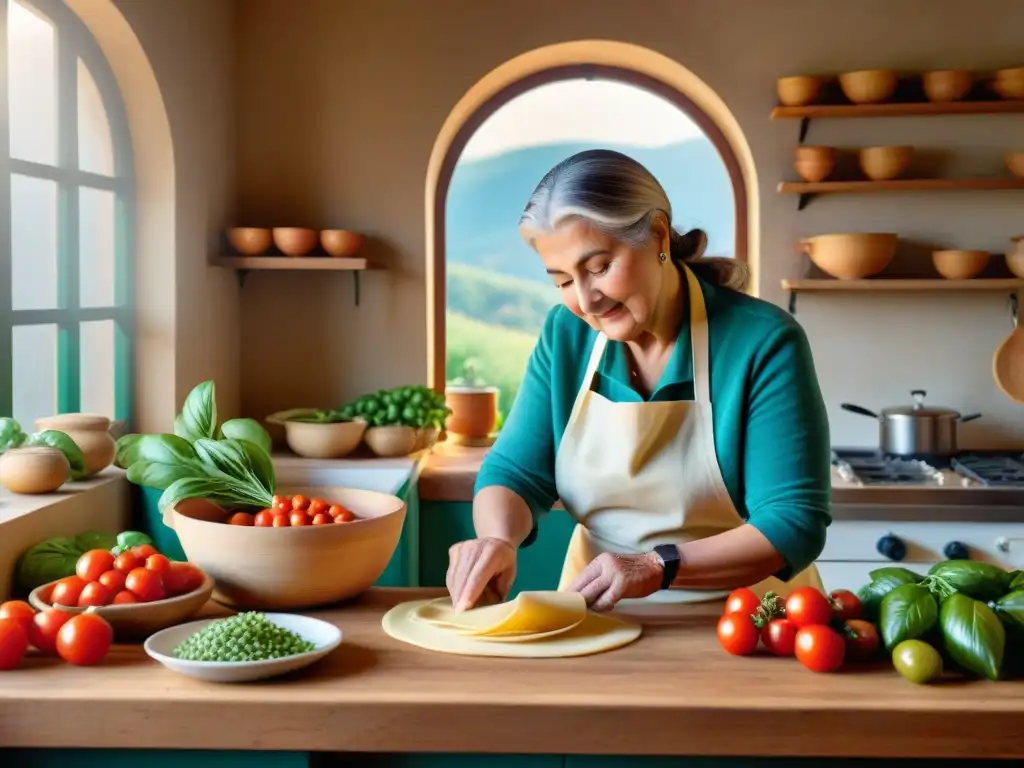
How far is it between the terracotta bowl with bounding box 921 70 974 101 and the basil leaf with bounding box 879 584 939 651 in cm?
246

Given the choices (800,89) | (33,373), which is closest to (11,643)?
(33,373)

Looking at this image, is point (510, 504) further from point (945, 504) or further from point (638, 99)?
point (638, 99)

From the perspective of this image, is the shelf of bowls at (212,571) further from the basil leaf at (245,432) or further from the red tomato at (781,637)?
the red tomato at (781,637)

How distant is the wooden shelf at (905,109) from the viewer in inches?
139

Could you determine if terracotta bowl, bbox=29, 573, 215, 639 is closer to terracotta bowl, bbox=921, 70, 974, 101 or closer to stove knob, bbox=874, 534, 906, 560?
stove knob, bbox=874, 534, 906, 560

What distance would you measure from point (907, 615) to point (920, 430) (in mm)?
2182

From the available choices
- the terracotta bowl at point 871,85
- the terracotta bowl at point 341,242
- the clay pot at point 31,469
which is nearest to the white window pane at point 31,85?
the clay pot at point 31,469

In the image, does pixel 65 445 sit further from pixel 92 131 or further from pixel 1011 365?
pixel 1011 365

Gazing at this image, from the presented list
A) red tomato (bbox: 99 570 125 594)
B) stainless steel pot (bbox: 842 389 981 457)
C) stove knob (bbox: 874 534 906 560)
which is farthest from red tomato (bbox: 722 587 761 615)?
stainless steel pot (bbox: 842 389 981 457)

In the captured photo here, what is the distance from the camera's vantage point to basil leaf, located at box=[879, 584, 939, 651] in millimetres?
1465

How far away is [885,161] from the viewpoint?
139 inches

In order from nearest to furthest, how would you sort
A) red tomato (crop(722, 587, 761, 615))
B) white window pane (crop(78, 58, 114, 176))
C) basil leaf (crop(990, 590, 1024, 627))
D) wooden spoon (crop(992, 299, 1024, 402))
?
basil leaf (crop(990, 590, 1024, 627))
red tomato (crop(722, 587, 761, 615))
white window pane (crop(78, 58, 114, 176))
wooden spoon (crop(992, 299, 1024, 402))

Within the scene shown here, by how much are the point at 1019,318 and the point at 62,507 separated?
9.58 feet

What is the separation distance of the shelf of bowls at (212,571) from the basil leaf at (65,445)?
0.87ft
